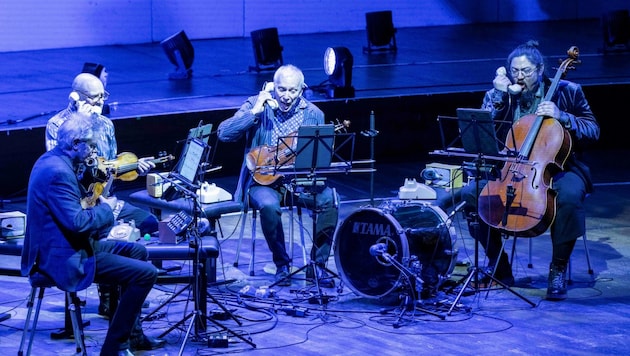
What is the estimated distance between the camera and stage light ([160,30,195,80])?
1237 cm

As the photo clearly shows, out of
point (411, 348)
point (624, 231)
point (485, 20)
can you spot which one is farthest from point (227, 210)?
point (485, 20)

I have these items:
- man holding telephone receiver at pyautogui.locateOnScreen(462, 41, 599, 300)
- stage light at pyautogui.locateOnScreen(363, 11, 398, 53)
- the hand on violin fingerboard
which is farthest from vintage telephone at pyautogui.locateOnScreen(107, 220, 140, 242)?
stage light at pyautogui.locateOnScreen(363, 11, 398, 53)

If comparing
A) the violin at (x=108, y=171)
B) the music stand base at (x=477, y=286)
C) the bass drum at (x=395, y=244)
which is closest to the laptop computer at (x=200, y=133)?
the violin at (x=108, y=171)

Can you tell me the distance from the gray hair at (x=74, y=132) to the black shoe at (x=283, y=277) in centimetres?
214

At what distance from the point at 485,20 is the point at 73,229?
497 inches

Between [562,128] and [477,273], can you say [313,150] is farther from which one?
[562,128]

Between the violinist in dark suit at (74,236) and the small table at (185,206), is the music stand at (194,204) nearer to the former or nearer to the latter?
the violinist in dark suit at (74,236)

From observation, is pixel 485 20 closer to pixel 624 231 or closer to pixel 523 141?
pixel 624 231

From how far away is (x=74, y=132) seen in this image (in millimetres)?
5562

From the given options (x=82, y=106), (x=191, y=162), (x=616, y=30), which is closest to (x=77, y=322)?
(x=191, y=162)

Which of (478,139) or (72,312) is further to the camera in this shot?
(478,139)

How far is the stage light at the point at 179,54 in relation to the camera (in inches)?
487

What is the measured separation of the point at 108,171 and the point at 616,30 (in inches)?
386

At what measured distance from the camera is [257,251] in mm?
8406
